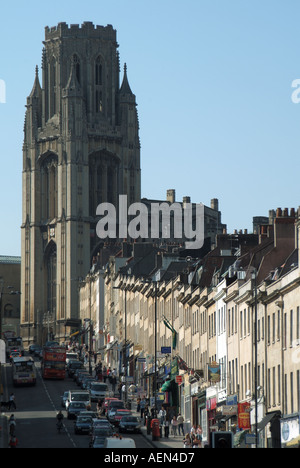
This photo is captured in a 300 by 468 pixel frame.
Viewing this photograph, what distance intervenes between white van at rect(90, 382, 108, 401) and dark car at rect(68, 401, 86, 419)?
10.1 meters

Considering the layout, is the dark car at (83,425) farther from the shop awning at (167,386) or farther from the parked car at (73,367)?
the parked car at (73,367)

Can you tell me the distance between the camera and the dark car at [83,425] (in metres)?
75.6

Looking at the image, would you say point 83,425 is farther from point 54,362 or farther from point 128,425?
point 54,362

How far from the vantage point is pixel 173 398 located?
319 ft

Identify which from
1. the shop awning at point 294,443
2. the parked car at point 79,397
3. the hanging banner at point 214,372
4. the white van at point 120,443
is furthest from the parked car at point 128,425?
the shop awning at point 294,443

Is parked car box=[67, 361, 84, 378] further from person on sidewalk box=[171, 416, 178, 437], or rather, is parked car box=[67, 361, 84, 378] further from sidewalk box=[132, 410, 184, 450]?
sidewalk box=[132, 410, 184, 450]

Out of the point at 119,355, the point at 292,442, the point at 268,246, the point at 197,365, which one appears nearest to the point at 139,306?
the point at 119,355

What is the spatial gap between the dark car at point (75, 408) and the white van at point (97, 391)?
10129 millimetres

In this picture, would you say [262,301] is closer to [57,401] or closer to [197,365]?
[197,365]

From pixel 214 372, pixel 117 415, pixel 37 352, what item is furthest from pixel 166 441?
pixel 37 352

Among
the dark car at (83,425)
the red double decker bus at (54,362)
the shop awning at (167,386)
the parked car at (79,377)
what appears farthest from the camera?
the red double decker bus at (54,362)

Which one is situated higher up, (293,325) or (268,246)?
(268,246)

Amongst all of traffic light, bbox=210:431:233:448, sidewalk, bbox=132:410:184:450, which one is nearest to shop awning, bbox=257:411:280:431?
sidewalk, bbox=132:410:184:450

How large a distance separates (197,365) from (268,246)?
15503 mm
